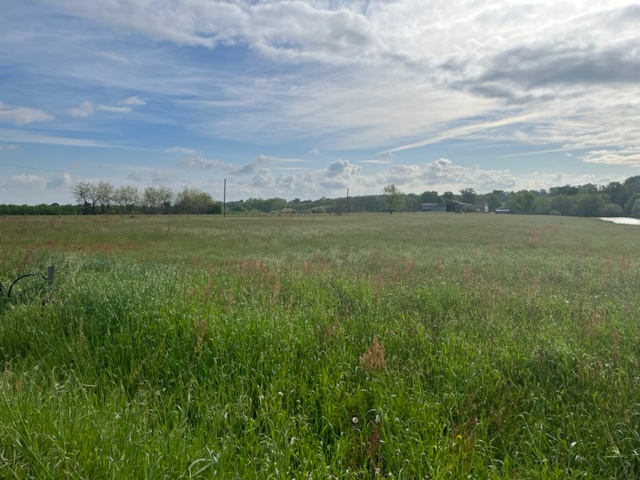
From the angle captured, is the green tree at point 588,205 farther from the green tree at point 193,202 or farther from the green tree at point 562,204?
the green tree at point 193,202

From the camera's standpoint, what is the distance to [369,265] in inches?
503

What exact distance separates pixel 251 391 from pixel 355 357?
138 cm

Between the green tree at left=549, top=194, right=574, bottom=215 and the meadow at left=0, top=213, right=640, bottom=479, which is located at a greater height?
the green tree at left=549, top=194, right=574, bottom=215

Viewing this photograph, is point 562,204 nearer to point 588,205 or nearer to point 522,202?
point 588,205

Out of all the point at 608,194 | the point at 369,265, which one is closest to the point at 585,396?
the point at 369,265

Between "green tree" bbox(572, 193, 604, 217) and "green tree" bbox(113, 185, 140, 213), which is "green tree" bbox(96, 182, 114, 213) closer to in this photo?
"green tree" bbox(113, 185, 140, 213)

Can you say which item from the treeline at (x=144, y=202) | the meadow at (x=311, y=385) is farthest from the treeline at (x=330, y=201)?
the meadow at (x=311, y=385)

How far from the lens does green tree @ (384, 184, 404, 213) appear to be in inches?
5645

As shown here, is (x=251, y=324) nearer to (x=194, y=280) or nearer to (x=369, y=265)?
(x=194, y=280)

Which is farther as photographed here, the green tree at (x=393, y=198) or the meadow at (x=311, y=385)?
the green tree at (x=393, y=198)

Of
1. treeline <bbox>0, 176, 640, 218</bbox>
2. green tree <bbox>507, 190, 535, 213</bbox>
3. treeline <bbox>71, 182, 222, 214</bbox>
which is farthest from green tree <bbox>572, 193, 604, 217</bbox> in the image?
treeline <bbox>71, 182, 222, 214</bbox>

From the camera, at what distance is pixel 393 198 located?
143375mm

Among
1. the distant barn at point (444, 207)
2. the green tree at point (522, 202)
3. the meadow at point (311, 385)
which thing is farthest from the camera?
the distant barn at point (444, 207)

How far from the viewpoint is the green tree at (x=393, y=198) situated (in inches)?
5645
